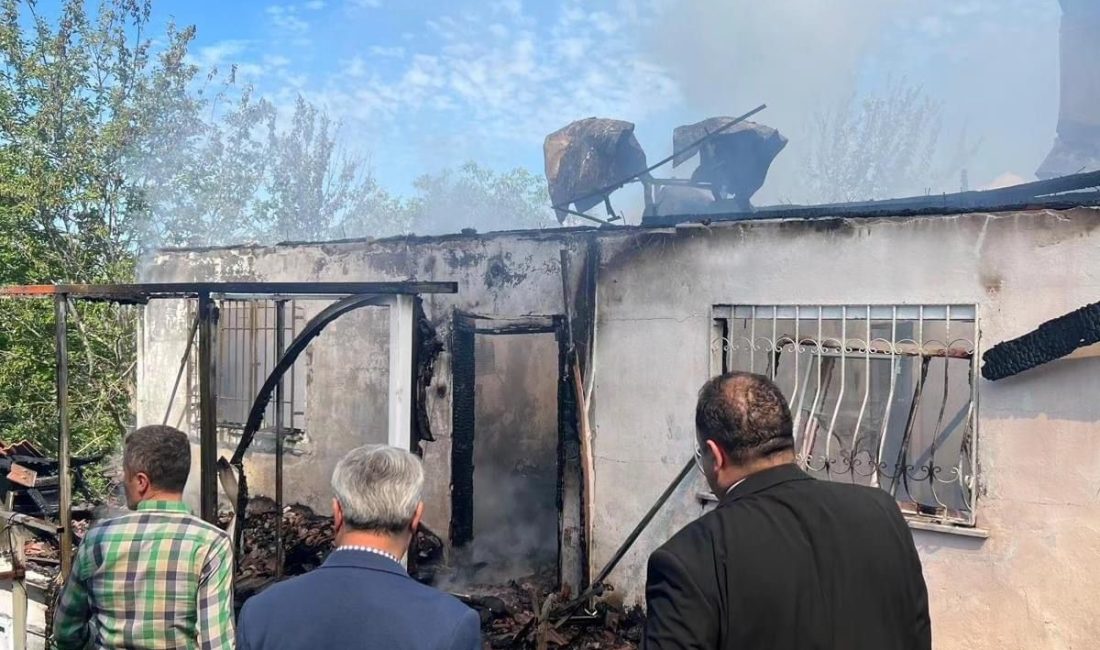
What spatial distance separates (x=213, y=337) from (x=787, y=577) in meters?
4.34

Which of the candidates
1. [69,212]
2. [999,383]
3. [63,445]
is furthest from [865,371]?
[69,212]

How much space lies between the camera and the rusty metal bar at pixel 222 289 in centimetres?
477

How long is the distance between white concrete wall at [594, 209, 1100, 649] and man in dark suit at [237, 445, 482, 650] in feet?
14.4

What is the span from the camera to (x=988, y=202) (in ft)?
26.1

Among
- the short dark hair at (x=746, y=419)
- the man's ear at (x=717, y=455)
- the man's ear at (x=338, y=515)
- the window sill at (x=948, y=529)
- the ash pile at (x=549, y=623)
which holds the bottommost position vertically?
the ash pile at (x=549, y=623)

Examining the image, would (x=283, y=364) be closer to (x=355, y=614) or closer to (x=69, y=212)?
(x=355, y=614)

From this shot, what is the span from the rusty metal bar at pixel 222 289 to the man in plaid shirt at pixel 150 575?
2095mm

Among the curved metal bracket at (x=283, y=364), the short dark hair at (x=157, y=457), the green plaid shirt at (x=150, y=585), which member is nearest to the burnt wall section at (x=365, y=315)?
the curved metal bracket at (x=283, y=364)

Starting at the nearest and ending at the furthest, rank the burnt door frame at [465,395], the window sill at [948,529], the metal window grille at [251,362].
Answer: the window sill at [948,529], the burnt door frame at [465,395], the metal window grille at [251,362]

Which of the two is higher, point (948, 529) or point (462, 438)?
point (462, 438)

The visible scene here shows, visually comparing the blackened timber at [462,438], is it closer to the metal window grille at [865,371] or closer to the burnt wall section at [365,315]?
the burnt wall section at [365,315]

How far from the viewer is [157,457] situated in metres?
2.77

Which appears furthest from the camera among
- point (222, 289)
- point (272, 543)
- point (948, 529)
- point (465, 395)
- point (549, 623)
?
point (272, 543)

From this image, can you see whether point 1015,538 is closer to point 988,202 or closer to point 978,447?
point 978,447
